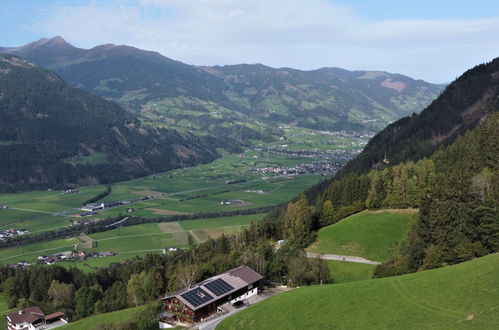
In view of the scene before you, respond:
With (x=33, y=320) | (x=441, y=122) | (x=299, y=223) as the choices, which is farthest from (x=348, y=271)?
(x=441, y=122)

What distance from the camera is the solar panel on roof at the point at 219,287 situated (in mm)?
66875

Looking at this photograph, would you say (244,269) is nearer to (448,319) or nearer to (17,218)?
(448,319)

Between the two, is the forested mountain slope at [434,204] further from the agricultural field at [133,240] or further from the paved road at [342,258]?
the agricultural field at [133,240]

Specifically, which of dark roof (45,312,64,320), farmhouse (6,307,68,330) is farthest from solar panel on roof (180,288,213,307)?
dark roof (45,312,64,320)

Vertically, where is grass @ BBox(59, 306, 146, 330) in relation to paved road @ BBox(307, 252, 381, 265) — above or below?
below

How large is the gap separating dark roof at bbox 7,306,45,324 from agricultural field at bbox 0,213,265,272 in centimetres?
4315

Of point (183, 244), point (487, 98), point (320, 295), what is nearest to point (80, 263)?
point (183, 244)

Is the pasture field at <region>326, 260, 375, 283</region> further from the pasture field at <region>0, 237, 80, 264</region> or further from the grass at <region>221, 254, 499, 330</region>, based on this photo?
the pasture field at <region>0, 237, 80, 264</region>

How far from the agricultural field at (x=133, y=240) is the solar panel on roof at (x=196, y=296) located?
72.6 meters

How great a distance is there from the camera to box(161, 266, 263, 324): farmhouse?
62.9 meters

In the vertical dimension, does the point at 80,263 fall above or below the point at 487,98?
below

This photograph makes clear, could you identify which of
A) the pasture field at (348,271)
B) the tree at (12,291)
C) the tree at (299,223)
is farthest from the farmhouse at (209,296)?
the tree at (12,291)

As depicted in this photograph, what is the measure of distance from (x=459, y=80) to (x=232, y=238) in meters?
136

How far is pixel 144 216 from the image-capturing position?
195 m
